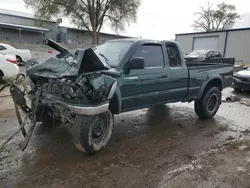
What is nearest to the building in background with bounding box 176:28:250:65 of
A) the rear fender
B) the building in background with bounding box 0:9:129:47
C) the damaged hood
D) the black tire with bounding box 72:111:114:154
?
the building in background with bounding box 0:9:129:47

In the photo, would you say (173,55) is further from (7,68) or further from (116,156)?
(7,68)

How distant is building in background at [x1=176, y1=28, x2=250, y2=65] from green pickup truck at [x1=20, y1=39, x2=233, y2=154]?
19368mm

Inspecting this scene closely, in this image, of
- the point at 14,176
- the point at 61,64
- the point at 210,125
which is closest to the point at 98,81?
the point at 61,64

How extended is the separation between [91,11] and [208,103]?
28.3 meters

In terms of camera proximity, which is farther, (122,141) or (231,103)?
(231,103)

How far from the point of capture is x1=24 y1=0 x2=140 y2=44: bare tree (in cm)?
2989

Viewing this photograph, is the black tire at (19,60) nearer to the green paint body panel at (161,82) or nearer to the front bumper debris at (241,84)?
the front bumper debris at (241,84)

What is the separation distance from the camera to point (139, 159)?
12.4 ft

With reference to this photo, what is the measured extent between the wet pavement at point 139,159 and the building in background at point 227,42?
64.4ft

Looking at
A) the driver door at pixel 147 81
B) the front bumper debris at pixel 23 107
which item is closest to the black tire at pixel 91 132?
the driver door at pixel 147 81

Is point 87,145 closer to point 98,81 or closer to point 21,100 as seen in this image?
point 98,81

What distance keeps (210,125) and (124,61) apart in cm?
291

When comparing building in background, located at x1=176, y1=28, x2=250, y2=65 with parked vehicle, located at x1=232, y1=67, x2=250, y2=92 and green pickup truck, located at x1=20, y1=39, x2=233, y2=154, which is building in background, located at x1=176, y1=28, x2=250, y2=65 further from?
green pickup truck, located at x1=20, y1=39, x2=233, y2=154

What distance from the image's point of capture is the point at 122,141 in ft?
14.8
